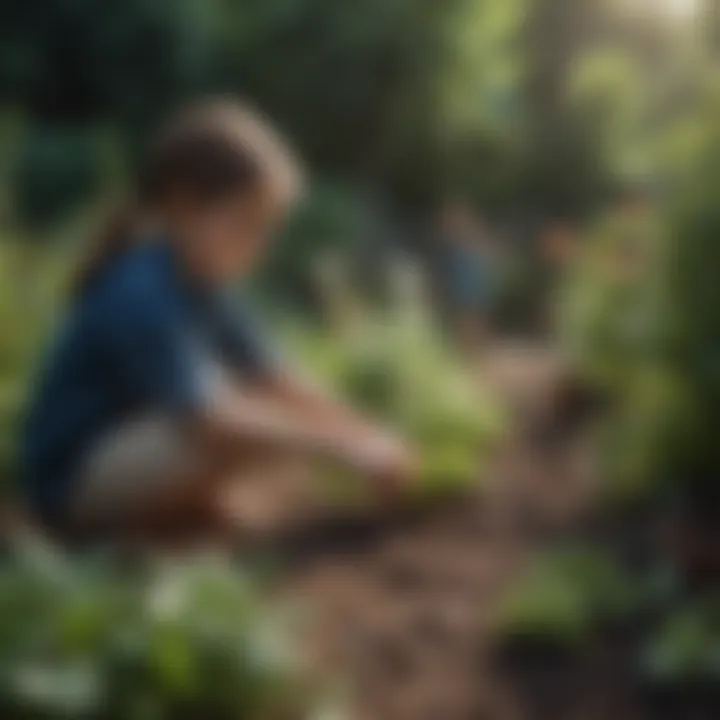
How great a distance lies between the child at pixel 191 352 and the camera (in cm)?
146

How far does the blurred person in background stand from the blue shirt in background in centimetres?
16

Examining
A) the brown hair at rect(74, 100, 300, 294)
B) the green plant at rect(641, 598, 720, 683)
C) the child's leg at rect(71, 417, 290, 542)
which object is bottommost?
the green plant at rect(641, 598, 720, 683)

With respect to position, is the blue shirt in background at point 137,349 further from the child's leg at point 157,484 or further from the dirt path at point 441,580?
the dirt path at point 441,580

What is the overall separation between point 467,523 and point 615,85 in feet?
1.19

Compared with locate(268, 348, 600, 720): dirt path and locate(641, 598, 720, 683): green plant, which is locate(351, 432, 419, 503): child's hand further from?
locate(641, 598, 720, 683): green plant

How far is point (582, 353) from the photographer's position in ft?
4.88

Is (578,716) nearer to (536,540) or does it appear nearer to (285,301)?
(536,540)

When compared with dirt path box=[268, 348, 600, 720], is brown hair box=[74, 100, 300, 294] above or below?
above

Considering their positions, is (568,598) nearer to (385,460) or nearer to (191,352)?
(385,460)

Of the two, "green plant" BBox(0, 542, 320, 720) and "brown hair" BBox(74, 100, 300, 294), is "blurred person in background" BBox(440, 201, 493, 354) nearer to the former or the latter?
"brown hair" BBox(74, 100, 300, 294)

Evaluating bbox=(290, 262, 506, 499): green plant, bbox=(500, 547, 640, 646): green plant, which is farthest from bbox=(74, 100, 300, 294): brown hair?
bbox=(500, 547, 640, 646): green plant

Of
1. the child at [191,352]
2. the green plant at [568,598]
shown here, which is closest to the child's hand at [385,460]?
the child at [191,352]

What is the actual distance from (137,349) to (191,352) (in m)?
0.04

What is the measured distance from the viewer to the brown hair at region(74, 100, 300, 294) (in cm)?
146
